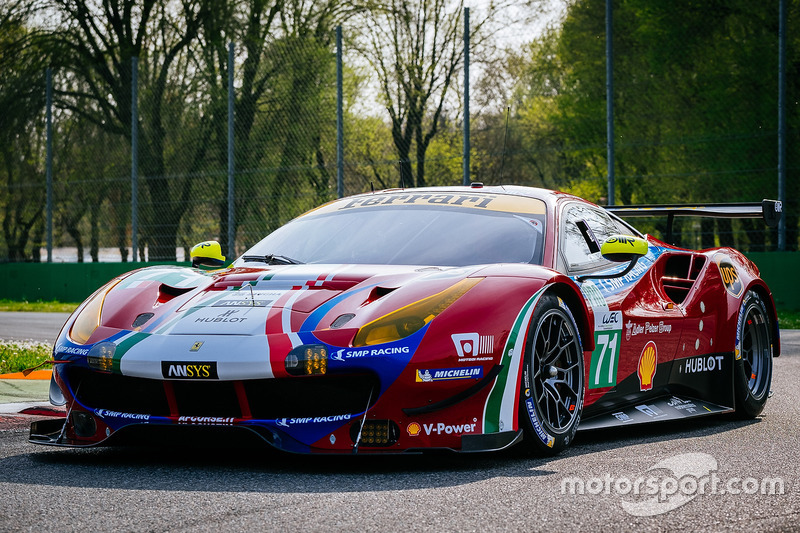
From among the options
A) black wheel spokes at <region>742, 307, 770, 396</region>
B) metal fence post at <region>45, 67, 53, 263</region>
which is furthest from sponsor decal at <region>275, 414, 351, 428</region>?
metal fence post at <region>45, 67, 53, 263</region>

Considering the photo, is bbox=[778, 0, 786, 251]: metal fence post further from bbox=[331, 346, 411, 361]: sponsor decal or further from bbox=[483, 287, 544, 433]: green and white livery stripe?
bbox=[331, 346, 411, 361]: sponsor decal

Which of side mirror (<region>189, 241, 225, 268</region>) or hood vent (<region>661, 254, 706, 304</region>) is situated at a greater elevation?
side mirror (<region>189, 241, 225, 268</region>)

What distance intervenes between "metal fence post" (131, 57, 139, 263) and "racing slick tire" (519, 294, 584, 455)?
15610mm

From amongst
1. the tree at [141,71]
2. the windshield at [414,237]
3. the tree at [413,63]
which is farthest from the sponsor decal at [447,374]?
the tree at [141,71]

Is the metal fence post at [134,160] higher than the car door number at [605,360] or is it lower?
higher

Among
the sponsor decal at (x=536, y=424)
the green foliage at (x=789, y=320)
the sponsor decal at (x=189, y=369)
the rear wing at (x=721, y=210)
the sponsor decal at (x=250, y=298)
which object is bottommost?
the green foliage at (x=789, y=320)

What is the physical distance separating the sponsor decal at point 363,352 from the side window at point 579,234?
1.45m

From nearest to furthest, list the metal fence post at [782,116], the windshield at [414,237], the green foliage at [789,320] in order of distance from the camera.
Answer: the windshield at [414,237]
the green foliage at [789,320]
the metal fence post at [782,116]

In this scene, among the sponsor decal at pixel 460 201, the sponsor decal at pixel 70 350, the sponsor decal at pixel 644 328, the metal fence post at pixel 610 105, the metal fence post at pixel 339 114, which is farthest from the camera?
the metal fence post at pixel 339 114

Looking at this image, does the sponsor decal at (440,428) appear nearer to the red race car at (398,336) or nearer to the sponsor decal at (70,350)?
the red race car at (398,336)

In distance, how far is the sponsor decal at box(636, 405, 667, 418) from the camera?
223 inches

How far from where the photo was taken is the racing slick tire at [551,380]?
14.8 feet

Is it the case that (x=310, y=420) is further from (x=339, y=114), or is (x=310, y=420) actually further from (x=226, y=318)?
(x=339, y=114)

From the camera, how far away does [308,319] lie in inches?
169
